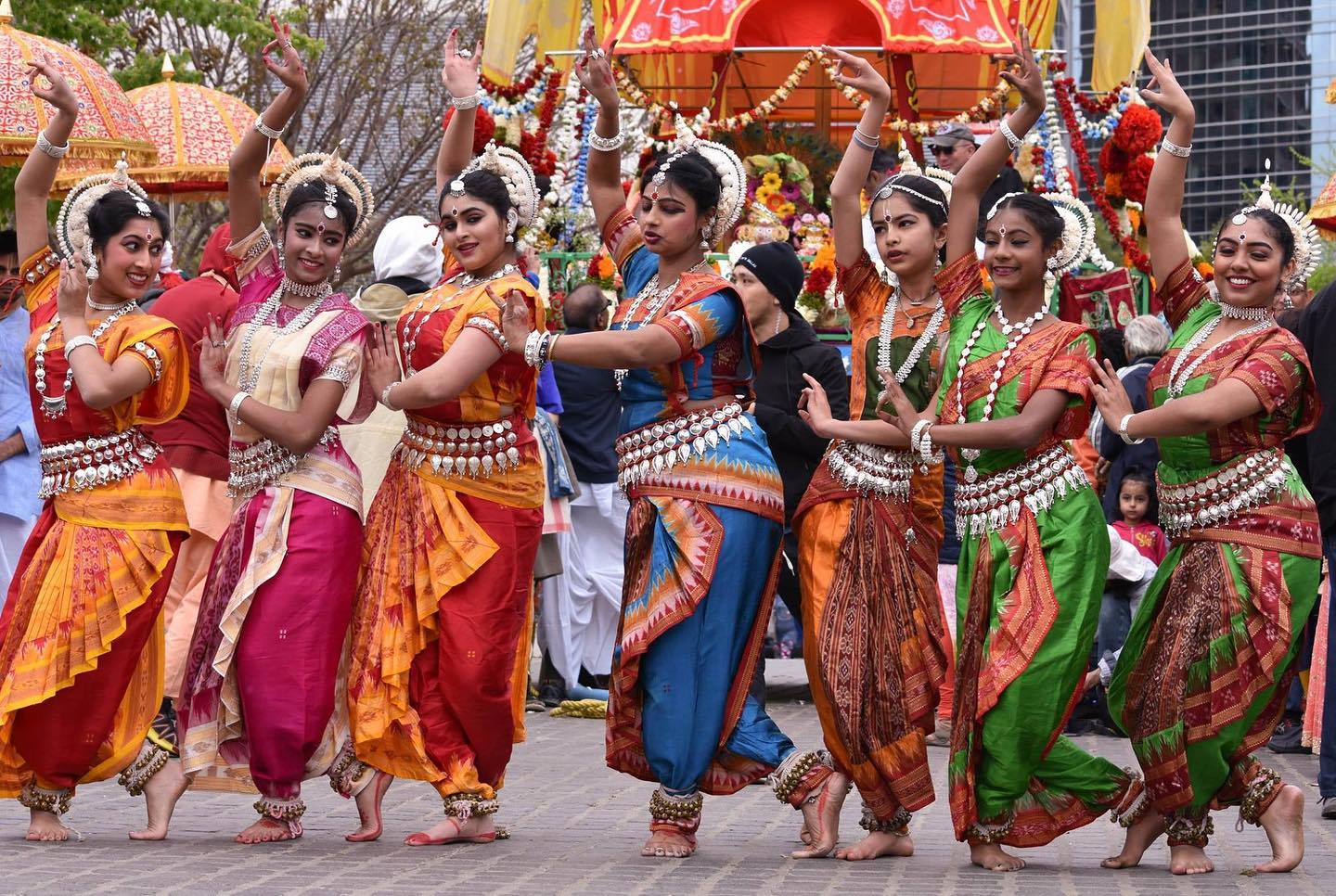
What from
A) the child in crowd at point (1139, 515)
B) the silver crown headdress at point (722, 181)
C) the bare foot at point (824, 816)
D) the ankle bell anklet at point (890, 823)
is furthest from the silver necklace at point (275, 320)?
the child in crowd at point (1139, 515)

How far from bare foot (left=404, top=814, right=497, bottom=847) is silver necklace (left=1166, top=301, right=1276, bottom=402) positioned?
2.38 meters

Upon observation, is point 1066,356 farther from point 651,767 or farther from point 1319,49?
point 1319,49

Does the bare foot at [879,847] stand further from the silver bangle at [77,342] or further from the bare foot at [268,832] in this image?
the silver bangle at [77,342]

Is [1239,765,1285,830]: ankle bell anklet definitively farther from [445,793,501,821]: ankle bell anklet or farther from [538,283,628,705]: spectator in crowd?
[538,283,628,705]: spectator in crowd

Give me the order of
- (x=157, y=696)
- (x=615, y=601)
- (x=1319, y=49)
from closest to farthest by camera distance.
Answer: (x=157, y=696), (x=615, y=601), (x=1319, y=49)

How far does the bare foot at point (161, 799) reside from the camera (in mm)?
5875

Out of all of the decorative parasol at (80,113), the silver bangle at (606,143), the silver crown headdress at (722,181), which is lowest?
the silver crown headdress at (722,181)

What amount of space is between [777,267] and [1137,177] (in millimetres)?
7338

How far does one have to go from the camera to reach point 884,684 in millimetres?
5742

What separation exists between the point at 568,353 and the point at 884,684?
133 centimetres

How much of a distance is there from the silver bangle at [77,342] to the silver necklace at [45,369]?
0.18ft

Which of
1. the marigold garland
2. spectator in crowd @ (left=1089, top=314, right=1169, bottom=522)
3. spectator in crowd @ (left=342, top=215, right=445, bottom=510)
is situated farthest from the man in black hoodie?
the marigold garland

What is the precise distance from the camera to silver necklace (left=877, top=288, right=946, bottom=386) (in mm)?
5965

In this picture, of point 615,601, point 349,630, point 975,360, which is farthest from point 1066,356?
point 615,601
